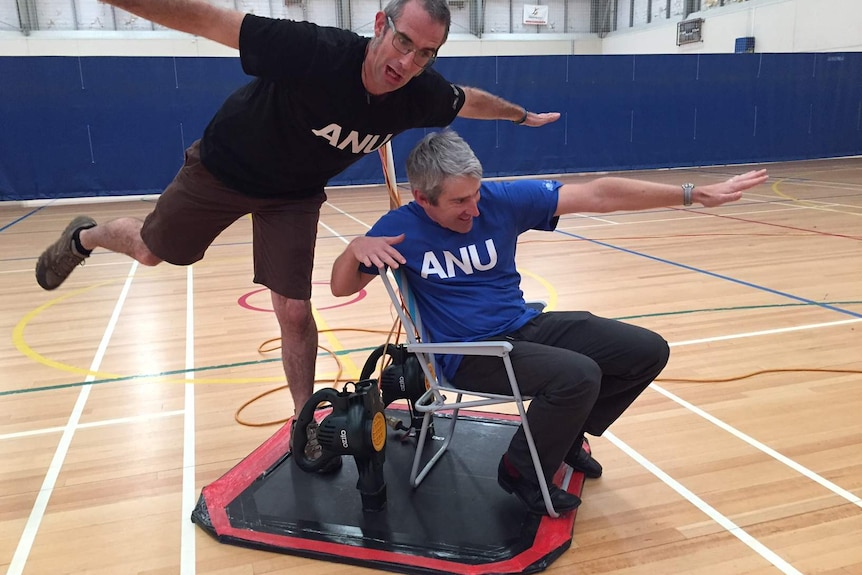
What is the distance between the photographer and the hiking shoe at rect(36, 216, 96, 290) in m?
2.75

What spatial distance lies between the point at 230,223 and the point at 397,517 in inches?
48.1

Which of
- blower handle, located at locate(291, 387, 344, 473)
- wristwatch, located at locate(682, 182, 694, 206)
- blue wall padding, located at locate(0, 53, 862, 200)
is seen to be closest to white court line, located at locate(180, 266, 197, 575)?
blower handle, located at locate(291, 387, 344, 473)

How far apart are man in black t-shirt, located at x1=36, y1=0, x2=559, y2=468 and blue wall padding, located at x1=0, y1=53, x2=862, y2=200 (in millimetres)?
8906

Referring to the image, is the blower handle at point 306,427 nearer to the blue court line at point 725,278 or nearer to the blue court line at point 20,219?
the blue court line at point 725,278

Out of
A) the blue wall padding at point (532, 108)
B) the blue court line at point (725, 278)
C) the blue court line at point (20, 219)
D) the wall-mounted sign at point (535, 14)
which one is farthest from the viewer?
the wall-mounted sign at point (535, 14)

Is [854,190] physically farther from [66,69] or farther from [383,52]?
[66,69]

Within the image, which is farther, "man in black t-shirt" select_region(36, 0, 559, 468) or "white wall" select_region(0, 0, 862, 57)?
"white wall" select_region(0, 0, 862, 57)

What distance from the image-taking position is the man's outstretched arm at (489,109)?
8.55 ft

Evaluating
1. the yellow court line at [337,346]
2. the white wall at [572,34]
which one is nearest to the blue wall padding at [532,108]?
the white wall at [572,34]

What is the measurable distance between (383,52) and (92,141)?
10178mm

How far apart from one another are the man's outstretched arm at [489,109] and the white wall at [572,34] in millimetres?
13282

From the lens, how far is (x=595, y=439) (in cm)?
267

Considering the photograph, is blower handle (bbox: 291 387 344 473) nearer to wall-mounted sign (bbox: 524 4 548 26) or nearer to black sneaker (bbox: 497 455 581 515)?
black sneaker (bbox: 497 455 581 515)

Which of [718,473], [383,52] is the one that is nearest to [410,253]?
[383,52]
